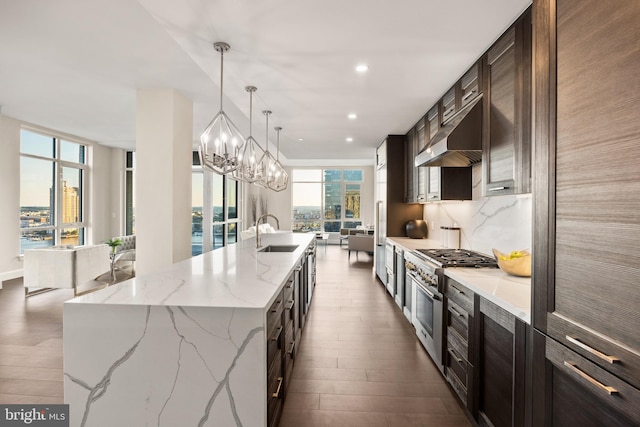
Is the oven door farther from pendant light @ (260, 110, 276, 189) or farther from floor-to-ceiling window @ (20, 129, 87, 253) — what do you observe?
floor-to-ceiling window @ (20, 129, 87, 253)

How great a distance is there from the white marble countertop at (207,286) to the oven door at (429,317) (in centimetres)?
118

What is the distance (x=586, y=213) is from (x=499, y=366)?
1004 millimetres

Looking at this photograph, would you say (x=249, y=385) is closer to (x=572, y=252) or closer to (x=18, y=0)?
(x=572, y=252)

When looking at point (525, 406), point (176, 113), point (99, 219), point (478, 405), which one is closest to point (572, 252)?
point (525, 406)

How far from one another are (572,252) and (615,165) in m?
0.33

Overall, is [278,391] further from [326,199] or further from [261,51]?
[326,199]

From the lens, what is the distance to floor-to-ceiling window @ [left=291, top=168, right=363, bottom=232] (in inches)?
501

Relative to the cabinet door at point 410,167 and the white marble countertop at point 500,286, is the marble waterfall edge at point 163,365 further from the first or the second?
the cabinet door at point 410,167

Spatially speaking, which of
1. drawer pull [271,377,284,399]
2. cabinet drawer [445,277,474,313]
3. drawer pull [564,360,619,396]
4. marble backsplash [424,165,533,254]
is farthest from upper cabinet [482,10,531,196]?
drawer pull [271,377,284,399]

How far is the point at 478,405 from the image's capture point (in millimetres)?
1955

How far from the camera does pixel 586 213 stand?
1.09 m

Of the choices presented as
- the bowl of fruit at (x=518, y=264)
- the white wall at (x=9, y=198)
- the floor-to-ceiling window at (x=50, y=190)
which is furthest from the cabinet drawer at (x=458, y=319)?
the floor-to-ceiling window at (x=50, y=190)

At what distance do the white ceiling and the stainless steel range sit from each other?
5.35 ft

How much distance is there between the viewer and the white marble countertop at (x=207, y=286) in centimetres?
162
